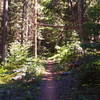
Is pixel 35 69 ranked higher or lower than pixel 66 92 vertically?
higher

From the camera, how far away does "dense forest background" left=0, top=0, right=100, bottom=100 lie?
10834 millimetres

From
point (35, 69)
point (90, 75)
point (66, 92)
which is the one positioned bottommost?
point (66, 92)

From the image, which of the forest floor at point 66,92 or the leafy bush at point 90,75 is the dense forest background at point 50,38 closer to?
the leafy bush at point 90,75

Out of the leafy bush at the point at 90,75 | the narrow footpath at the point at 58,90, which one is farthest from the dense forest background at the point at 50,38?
the narrow footpath at the point at 58,90

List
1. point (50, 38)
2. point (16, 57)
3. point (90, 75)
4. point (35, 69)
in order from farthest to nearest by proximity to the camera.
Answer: point (50, 38)
point (16, 57)
point (35, 69)
point (90, 75)

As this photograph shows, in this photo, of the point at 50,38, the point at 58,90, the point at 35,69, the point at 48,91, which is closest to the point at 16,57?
the point at 35,69

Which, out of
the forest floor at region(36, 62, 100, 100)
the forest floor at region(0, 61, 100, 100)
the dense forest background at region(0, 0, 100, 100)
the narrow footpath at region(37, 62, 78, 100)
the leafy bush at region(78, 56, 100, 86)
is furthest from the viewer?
the dense forest background at region(0, 0, 100, 100)

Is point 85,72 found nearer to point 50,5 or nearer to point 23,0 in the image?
point 50,5

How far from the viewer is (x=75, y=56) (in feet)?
55.7

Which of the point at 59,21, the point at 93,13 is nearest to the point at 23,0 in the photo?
the point at 59,21

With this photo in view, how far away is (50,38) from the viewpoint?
3469 centimetres

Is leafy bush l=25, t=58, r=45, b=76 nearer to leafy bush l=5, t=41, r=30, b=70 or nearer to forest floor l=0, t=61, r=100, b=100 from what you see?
forest floor l=0, t=61, r=100, b=100

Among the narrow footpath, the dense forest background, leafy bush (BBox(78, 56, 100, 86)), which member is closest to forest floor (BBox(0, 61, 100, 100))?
the narrow footpath

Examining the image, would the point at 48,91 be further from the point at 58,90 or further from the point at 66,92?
the point at 66,92
